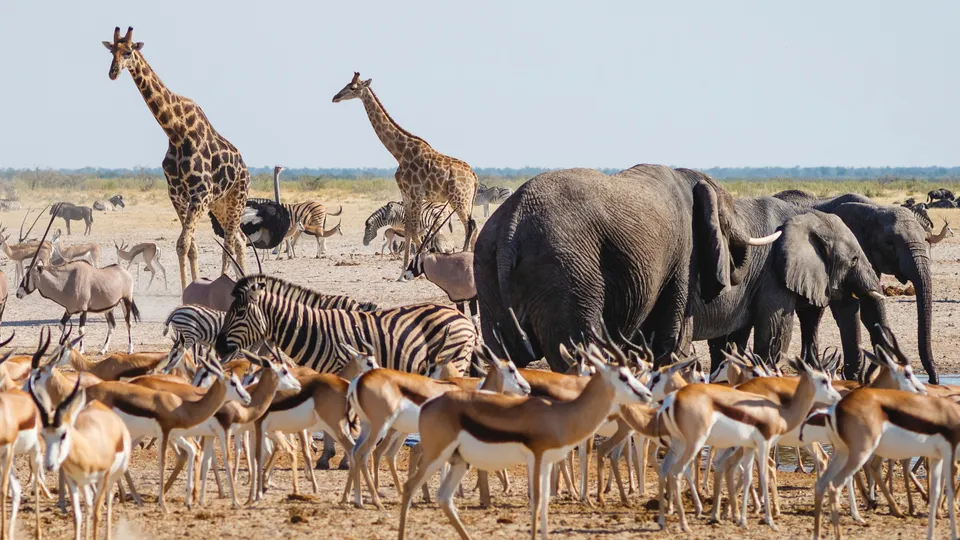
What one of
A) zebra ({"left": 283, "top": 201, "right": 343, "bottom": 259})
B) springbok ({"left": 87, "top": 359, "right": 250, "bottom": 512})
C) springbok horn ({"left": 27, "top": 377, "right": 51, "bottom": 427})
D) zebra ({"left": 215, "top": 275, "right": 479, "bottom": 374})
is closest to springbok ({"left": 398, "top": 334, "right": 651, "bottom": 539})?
springbok ({"left": 87, "top": 359, "right": 250, "bottom": 512})

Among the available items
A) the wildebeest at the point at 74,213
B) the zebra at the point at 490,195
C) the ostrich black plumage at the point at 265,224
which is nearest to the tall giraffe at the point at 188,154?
the ostrich black plumage at the point at 265,224

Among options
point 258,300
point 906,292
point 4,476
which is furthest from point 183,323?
point 906,292

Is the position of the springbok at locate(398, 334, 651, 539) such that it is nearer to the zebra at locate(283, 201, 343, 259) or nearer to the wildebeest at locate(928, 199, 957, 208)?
the zebra at locate(283, 201, 343, 259)

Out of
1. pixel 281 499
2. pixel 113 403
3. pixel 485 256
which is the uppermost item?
pixel 485 256

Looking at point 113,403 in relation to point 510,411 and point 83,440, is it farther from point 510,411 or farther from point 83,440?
point 510,411

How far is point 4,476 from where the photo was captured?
26.7 ft

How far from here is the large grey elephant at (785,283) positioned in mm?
13719

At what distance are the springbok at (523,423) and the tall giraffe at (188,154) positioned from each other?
34.1 feet

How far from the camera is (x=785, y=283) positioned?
549 inches

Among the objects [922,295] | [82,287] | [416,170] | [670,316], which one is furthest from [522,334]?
[416,170]

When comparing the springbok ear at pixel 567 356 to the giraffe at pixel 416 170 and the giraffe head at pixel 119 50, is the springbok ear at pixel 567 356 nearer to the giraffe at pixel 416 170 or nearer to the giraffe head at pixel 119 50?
the giraffe head at pixel 119 50

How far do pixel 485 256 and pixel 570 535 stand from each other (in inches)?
124

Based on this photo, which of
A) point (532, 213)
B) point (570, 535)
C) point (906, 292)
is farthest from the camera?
point (906, 292)

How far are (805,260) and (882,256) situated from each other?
2.93 m
